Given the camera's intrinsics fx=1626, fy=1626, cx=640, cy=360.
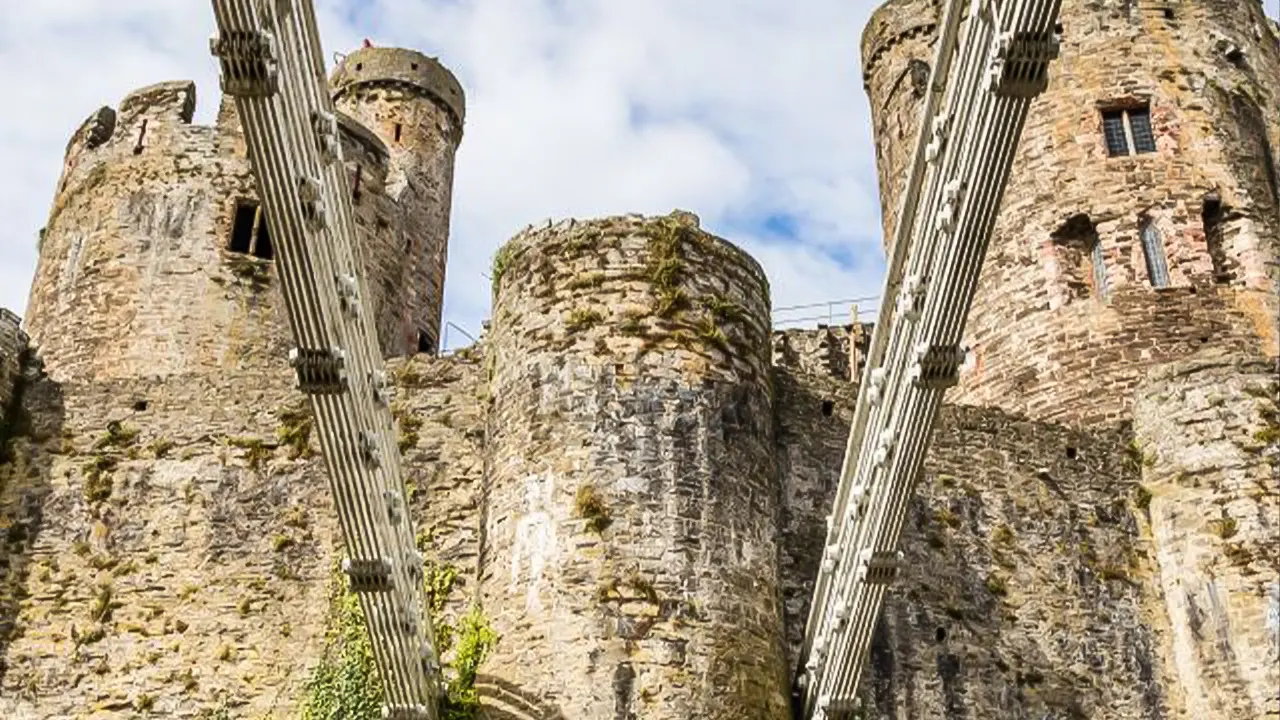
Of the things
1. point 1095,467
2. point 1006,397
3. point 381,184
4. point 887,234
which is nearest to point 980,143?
point 1095,467

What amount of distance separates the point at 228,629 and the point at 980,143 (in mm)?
7900

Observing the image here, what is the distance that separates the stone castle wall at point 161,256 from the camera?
19.0 m

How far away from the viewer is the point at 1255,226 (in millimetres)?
18672

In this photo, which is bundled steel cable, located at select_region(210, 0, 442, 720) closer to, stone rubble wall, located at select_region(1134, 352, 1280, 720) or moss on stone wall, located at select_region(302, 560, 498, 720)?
moss on stone wall, located at select_region(302, 560, 498, 720)

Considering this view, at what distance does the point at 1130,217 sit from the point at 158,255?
11.5 meters

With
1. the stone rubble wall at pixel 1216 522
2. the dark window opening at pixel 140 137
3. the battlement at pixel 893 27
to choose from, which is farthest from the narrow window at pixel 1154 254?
the dark window opening at pixel 140 137

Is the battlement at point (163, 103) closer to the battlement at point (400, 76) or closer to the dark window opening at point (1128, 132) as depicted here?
the battlement at point (400, 76)

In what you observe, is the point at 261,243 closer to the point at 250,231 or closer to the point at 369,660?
the point at 250,231

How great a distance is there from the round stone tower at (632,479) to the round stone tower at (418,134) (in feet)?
34.5

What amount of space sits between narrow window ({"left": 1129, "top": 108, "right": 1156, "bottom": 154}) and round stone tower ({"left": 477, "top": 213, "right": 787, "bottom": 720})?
316 inches

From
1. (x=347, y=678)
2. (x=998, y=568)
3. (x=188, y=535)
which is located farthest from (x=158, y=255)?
(x=998, y=568)

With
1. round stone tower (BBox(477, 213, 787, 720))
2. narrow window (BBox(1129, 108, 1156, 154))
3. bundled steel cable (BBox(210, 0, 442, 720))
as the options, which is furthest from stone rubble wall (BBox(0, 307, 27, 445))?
narrow window (BBox(1129, 108, 1156, 154))

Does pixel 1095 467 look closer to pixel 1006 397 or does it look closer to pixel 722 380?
pixel 1006 397

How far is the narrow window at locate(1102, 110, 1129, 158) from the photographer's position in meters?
19.2
